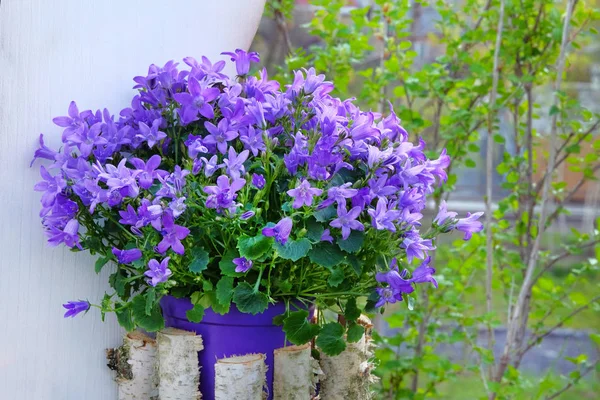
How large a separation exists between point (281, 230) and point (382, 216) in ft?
0.50

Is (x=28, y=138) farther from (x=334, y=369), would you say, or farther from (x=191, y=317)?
(x=334, y=369)

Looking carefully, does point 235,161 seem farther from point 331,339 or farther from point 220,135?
point 331,339

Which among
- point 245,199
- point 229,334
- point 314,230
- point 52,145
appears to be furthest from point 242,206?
point 52,145

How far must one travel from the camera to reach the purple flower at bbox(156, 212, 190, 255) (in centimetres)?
95

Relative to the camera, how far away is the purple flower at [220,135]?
1042mm

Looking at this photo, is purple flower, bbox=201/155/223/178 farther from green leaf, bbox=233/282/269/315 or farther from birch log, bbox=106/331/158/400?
birch log, bbox=106/331/158/400

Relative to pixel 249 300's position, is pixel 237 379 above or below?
below

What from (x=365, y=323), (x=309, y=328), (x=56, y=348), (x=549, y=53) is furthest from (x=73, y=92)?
(x=549, y=53)

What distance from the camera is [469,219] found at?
1.09 meters

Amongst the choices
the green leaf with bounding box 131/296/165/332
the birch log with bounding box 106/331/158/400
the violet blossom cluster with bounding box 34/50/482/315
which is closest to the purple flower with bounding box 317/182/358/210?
the violet blossom cluster with bounding box 34/50/482/315

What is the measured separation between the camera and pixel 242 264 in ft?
3.20

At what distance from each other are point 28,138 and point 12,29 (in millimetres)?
183

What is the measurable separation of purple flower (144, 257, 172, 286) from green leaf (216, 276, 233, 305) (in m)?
0.08

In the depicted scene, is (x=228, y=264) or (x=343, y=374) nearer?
(x=228, y=264)
